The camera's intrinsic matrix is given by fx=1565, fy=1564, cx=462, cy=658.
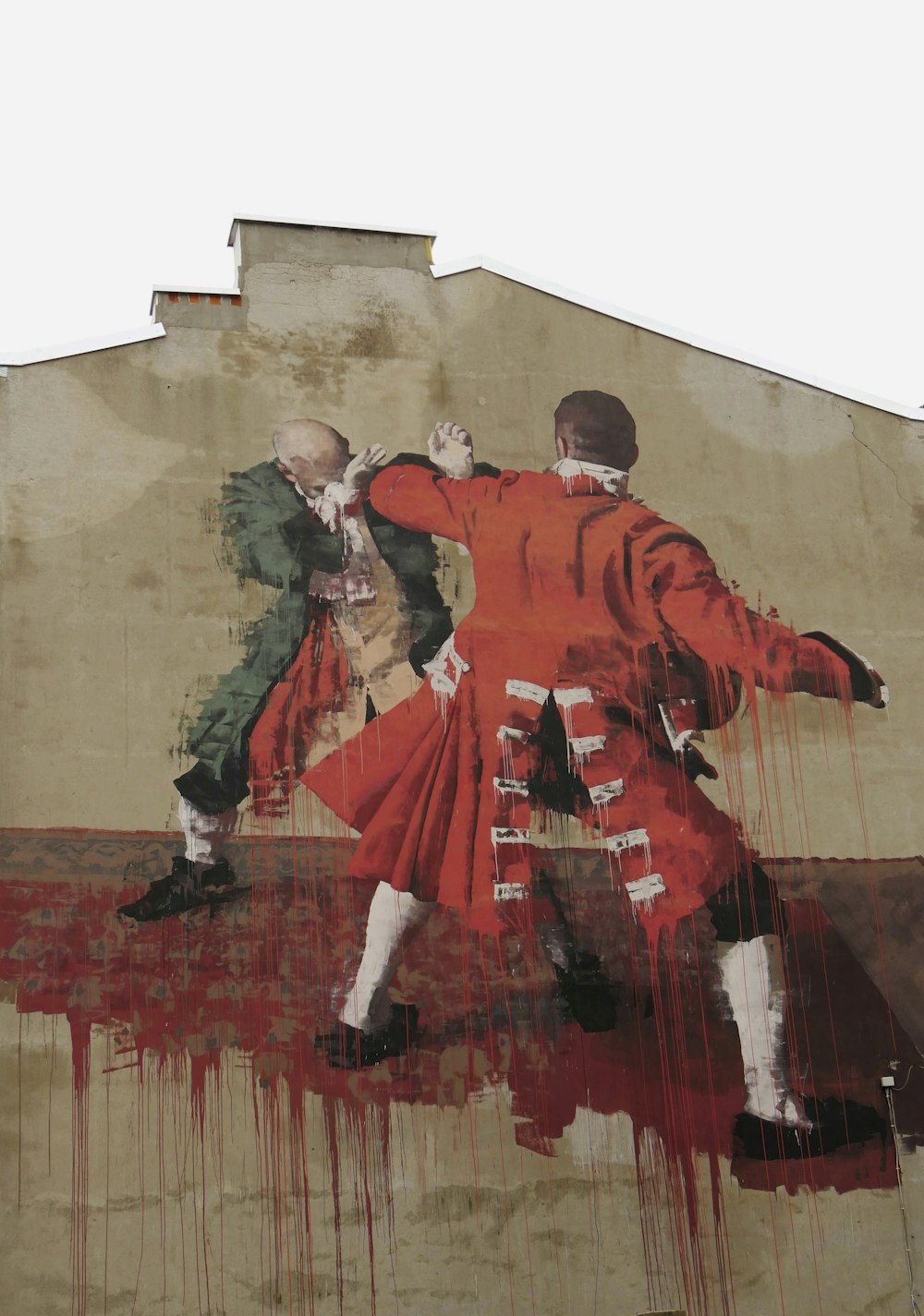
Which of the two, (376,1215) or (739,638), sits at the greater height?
(739,638)

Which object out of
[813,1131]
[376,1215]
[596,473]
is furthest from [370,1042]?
[596,473]

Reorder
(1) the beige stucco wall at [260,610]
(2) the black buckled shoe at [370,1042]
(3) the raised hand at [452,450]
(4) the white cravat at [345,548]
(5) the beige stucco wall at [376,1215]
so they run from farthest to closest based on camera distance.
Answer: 1. (3) the raised hand at [452,450]
2. (4) the white cravat at [345,548]
3. (2) the black buckled shoe at [370,1042]
4. (1) the beige stucco wall at [260,610]
5. (5) the beige stucco wall at [376,1215]

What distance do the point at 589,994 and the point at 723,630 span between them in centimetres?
372

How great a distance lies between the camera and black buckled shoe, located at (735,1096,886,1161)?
13594 mm

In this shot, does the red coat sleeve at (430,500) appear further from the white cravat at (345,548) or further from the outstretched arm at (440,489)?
the white cravat at (345,548)

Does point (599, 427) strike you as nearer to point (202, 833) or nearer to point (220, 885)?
point (202, 833)

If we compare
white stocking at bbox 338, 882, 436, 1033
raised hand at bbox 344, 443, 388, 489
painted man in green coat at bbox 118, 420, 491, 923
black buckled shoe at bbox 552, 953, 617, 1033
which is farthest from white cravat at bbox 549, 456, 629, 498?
black buckled shoe at bbox 552, 953, 617, 1033

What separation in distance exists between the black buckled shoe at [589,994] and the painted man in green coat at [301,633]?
282 centimetres

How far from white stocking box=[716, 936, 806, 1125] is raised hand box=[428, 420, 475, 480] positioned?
16.1ft

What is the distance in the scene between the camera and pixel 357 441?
47.2 ft

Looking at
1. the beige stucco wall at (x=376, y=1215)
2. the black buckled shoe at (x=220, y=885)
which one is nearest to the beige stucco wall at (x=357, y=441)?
the black buckled shoe at (x=220, y=885)

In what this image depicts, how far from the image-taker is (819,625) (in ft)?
49.9

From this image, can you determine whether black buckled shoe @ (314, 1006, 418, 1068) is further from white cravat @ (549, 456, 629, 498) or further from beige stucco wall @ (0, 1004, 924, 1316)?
white cravat @ (549, 456, 629, 498)

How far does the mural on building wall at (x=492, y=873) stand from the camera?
1269 cm
